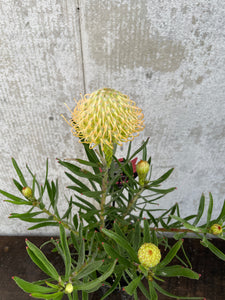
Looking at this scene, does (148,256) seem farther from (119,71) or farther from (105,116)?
(119,71)

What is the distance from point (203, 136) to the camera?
87 cm

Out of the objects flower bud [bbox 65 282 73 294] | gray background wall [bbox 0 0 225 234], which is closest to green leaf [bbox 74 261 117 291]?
flower bud [bbox 65 282 73 294]

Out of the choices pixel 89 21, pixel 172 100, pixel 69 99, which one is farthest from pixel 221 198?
pixel 89 21

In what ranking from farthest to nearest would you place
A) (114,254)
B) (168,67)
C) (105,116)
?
(168,67) < (114,254) < (105,116)

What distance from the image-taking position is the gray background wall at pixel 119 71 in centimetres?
64

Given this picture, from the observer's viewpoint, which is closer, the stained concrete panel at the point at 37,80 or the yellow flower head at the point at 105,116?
the yellow flower head at the point at 105,116

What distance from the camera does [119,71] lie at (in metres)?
0.73

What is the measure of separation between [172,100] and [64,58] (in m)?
0.33

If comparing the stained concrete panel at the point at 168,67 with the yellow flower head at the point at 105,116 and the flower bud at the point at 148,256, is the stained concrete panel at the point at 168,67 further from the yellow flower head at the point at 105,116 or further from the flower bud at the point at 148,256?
the flower bud at the point at 148,256

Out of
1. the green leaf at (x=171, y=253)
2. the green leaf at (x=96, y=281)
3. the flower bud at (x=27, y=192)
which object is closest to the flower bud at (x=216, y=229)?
the green leaf at (x=171, y=253)

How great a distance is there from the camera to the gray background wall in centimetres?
64

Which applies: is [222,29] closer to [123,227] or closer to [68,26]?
[68,26]

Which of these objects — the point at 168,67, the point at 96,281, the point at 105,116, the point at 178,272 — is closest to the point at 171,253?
the point at 178,272

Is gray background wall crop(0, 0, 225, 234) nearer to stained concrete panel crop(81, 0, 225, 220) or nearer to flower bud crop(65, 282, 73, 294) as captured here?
stained concrete panel crop(81, 0, 225, 220)
